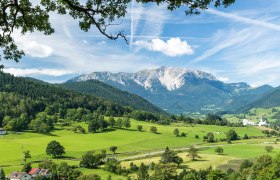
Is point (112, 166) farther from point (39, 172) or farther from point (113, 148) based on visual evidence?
point (113, 148)

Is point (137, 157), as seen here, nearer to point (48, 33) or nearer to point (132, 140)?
point (132, 140)

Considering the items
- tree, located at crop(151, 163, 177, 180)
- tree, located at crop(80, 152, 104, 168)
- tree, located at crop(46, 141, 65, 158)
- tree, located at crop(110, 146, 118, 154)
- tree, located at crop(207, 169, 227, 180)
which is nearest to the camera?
tree, located at crop(207, 169, 227, 180)

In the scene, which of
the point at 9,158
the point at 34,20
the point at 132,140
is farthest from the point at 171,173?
the point at 34,20

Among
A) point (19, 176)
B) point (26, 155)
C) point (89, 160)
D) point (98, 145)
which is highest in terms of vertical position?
point (98, 145)

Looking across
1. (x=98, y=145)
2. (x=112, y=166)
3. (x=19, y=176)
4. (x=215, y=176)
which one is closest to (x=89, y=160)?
(x=112, y=166)

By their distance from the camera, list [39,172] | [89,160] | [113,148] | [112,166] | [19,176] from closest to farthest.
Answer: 1. [19,176]
2. [39,172]
3. [112,166]
4. [89,160]
5. [113,148]

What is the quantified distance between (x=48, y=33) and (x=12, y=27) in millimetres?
1588

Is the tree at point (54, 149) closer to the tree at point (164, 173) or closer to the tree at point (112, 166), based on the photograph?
the tree at point (112, 166)

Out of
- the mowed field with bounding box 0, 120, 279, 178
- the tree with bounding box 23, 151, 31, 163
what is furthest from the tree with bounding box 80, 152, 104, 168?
the tree with bounding box 23, 151, 31, 163

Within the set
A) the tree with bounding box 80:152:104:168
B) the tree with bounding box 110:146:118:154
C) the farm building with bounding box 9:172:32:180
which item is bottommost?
the farm building with bounding box 9:172:32:180

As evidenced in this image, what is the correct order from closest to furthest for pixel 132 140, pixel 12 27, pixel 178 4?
1. pixel 178 4
2. pixel 12 27
3. pixel 132 140

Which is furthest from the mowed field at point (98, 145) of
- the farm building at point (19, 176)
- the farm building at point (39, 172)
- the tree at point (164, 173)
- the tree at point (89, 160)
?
the tree at point (164, 173)

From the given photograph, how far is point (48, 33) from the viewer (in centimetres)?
1711

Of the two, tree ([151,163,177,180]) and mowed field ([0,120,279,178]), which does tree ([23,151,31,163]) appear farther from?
tree ([151,163,177,180])
